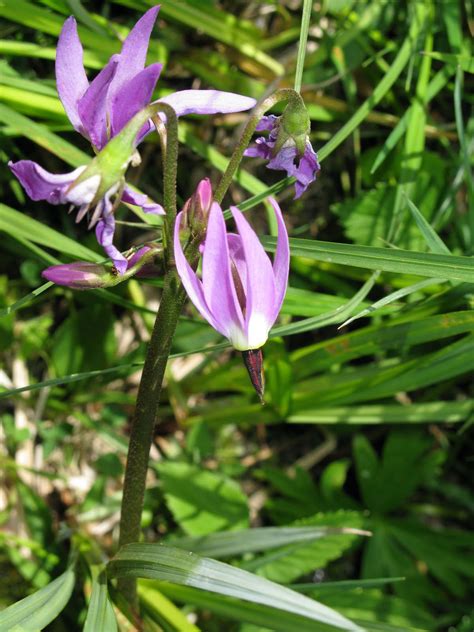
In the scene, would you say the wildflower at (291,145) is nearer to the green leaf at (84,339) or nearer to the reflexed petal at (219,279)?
the reflexed petal at (219,279)

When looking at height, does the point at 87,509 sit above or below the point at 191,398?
below

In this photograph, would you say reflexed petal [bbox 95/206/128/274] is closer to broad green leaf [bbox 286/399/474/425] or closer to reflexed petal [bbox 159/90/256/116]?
reflexed petal [bbox 159/90/256/116]

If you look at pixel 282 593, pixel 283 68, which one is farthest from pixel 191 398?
pixel 282 593

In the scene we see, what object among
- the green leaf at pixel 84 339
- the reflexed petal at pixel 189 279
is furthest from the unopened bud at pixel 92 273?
the green leaf at pixel 84 339

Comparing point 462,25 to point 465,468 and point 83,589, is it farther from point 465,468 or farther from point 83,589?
point 83,589

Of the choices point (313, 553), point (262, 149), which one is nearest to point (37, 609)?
point (313, 553)

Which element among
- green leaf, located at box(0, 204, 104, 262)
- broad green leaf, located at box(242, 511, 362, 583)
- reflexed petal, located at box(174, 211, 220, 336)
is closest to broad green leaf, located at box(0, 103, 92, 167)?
green leaf, located at box(0, 204, 104, 262)
